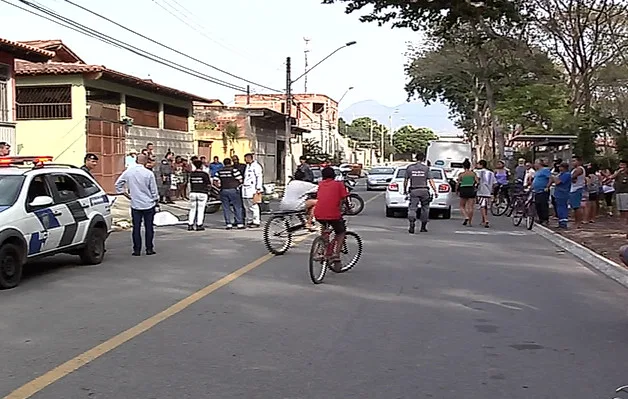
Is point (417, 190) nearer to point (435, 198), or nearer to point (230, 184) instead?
point (230, 184)

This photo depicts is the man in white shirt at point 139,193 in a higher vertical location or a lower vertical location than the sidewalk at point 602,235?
higher

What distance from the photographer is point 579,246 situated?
16031 millimetres

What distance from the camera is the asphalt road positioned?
20.7 ft

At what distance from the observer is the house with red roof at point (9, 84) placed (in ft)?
71.4

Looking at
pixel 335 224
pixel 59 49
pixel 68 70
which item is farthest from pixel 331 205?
pixel 59 49

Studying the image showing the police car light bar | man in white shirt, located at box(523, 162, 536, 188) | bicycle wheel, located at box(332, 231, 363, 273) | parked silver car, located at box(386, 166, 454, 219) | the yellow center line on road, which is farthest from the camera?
parked silver car, located at box(386, 166, 454, 219)

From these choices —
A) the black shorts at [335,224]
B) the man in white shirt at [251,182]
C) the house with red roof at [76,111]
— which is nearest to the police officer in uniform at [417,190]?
the man in white shirt at [251,182]

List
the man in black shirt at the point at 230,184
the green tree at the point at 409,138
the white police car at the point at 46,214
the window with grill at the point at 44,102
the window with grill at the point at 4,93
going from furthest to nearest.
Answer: the green tree at the point at 409,138, the window with grill at the point at 44,102, the window with grill at the point at 4,93, the man in black shirt at the point at 230,184, the white police car at the point at 46,214

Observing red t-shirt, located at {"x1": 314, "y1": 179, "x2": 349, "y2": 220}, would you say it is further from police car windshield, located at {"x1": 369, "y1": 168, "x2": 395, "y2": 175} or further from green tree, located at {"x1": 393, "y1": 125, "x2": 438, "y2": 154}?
green tree, located at {"x1": 393, "y1": 125, "x2": 438, "y2": 154}

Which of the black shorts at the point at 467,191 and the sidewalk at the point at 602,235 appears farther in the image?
the black shorts at the point at 467,191

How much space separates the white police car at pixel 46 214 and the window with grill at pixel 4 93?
9.39 metres

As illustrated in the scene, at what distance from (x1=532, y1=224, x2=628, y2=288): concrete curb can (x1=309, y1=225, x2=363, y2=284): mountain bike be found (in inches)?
149

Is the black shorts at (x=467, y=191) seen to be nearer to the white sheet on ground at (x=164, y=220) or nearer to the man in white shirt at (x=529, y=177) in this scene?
the man in white shirt at (x=529, y=177)

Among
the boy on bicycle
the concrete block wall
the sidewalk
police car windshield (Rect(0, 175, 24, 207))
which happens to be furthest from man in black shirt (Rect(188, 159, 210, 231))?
the concrete block wall
